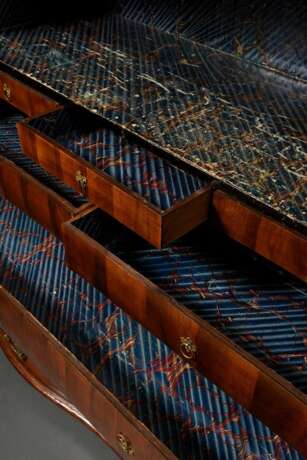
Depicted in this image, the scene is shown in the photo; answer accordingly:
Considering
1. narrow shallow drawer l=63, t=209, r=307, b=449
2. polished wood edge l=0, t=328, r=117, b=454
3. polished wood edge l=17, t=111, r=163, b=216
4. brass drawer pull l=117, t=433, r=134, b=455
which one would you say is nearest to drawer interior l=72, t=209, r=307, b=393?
narrow shallow drawer l=63, t=209, r=307, b=449

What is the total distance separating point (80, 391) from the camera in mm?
829

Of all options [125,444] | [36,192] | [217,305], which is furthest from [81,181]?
[125,444]

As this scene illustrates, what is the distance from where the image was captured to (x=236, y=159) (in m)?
0.77

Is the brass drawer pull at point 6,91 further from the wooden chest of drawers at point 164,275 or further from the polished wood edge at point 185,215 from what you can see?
the polished wood edge at point 185,215

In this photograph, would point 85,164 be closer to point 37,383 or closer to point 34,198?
point 34,198

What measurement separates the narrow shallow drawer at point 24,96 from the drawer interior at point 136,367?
0.98ft

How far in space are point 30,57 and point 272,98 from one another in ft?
1.69

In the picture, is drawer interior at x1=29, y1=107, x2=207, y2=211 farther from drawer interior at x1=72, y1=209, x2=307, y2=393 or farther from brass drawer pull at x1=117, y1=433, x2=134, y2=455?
brass drawer pull at x1=117, y1=433, x2=134, y2=455

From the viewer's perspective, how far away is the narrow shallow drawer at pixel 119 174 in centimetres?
73

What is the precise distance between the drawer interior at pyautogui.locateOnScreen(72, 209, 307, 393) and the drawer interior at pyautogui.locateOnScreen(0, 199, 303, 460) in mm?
125

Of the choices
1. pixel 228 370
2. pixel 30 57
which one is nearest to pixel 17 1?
pixel 30 57

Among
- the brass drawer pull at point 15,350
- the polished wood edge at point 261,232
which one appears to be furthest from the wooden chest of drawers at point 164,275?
the brass drawer pull at point 15,350

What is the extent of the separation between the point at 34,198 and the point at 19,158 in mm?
193

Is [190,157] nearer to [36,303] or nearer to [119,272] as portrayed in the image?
[119,272]
